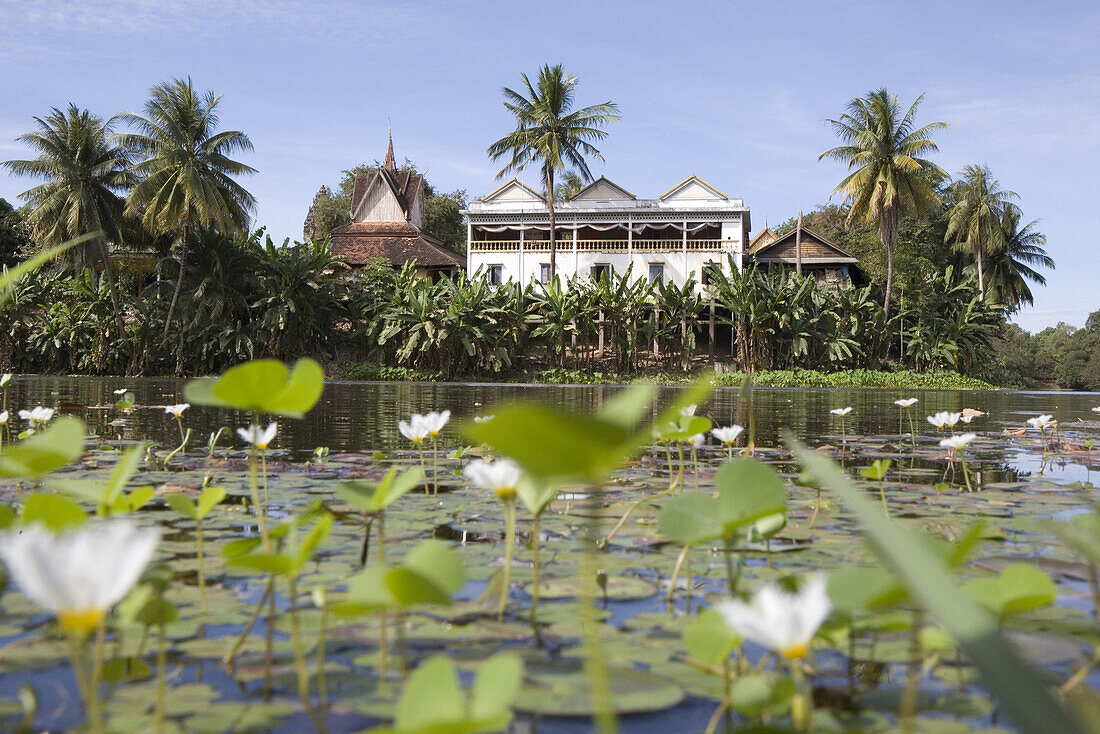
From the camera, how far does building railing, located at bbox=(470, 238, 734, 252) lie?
26.8m

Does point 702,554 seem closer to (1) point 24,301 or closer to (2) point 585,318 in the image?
(2) point 585,318

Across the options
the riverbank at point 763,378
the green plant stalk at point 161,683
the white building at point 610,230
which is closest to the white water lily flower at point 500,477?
the green plant stalk at point 161,683

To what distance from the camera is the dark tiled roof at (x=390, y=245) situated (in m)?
28.2

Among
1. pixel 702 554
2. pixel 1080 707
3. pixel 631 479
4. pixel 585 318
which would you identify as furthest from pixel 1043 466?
pixel 585 318

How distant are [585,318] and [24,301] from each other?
16.3m

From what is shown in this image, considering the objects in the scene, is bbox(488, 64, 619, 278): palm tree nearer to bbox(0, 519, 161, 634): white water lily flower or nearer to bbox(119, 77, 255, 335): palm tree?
bbox(119, 77, 255, 335): palm tree

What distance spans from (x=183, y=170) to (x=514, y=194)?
10788mm

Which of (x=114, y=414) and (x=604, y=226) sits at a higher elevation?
(x=604, y=226)

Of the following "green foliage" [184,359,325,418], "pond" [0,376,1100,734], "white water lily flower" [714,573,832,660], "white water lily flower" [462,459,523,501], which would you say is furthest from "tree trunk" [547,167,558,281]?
"white water lily flower" [714,573,832,660]

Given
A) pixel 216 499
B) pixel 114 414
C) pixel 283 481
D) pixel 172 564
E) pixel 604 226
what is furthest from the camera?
pixel 604 226

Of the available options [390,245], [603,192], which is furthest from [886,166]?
[390,245]

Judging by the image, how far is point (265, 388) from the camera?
1195 mm

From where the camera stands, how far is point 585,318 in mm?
22672

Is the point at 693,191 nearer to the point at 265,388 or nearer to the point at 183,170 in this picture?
the point at 183,170
